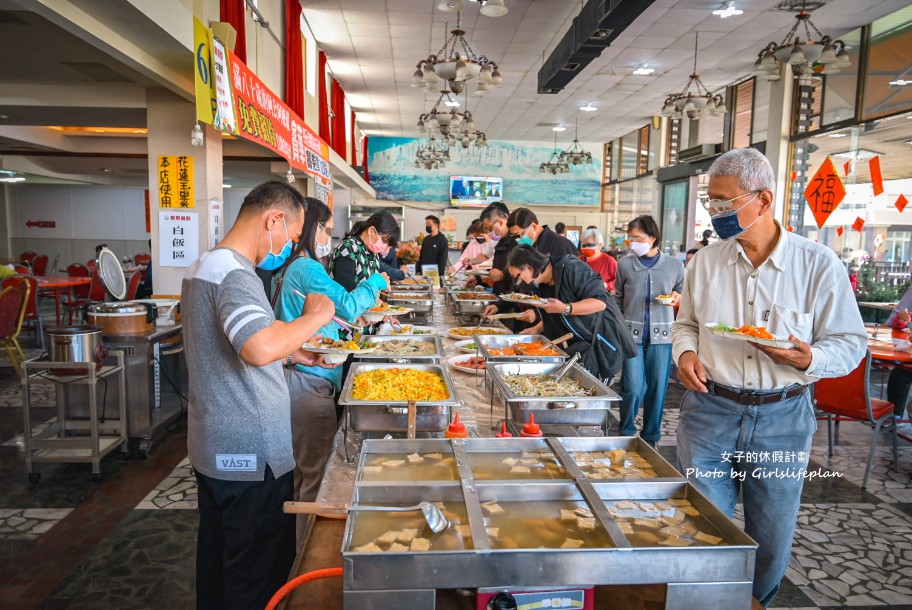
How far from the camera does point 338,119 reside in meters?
10.9

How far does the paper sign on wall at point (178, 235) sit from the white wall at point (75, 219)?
37.3ft

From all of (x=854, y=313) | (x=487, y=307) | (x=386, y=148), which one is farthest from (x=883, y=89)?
(x=386, y=148)

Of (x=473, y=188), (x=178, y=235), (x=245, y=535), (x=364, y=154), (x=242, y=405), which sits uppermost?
(x=364, y=154)

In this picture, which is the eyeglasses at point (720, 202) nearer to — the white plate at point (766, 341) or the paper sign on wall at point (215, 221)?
the white plate at point (766, 341)

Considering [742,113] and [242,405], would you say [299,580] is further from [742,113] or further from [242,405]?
[742,113]

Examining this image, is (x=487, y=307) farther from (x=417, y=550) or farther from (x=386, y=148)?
(x=386, y=148)

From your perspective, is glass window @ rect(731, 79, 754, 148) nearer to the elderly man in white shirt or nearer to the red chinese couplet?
the red chinese couplet

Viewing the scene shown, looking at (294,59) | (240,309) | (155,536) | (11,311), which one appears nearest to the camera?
(240,309)

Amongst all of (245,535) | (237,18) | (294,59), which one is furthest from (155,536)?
(294,59)

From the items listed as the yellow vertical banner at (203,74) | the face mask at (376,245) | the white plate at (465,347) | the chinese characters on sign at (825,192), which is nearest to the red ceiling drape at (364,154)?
the face mask at (376,245)

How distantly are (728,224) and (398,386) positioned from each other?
1.26 metres

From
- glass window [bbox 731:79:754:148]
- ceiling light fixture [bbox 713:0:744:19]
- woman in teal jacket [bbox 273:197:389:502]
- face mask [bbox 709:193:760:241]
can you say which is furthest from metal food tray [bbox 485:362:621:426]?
glass window [bbox 731:79:754:148]

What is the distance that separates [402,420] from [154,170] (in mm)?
3918

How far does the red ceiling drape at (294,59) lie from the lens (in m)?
6.43
